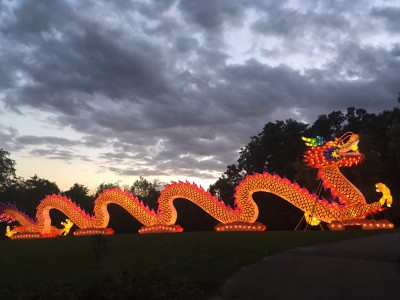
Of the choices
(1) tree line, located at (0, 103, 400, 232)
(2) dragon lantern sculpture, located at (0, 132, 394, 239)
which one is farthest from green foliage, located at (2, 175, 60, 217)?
(2) dragon lantern sculpture, located at (0, 132, 394, 239)

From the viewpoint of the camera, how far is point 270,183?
22.0 metres

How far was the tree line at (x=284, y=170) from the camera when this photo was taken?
28.6 meters

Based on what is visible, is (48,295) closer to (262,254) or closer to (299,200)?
(262,254)

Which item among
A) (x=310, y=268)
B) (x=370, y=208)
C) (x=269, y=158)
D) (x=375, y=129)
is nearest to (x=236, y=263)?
(x=310, y=268)

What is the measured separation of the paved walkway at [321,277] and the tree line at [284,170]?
1311 centimetres

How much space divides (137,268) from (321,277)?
13.5 ft

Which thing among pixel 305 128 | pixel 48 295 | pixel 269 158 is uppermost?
pixel 305 128

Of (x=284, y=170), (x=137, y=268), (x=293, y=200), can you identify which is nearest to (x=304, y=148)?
(x=284, y=170)

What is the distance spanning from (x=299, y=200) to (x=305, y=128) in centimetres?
2260

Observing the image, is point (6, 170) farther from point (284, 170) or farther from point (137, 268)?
point (137, 268)

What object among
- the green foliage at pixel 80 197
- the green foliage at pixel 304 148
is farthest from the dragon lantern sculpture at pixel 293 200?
the green foliage at pixel 80 197

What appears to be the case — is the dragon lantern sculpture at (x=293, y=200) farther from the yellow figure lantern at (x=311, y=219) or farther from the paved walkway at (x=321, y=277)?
the paved walkway at (x=321, y=277)

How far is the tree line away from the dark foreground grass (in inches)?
455

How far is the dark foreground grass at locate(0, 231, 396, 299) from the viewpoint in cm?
698
